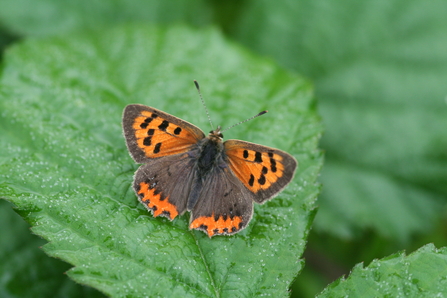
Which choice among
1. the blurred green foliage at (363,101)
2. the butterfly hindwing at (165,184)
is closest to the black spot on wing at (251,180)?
the butterfly hindwing at (165,184)

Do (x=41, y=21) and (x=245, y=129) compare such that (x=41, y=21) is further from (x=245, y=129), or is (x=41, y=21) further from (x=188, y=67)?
(x=245, y=129)

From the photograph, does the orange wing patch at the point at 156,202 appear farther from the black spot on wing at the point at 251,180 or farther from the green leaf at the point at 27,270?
the green leaf at the point at 27,270

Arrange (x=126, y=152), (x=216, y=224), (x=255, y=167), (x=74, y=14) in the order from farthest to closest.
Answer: (x=74, y=14) < (x=126, y=152) < (x=255, y=167) < (x=216, y=224)

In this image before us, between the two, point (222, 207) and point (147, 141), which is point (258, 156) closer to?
point (222, 207)

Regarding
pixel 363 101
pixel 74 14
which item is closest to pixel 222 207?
pixel 363 101

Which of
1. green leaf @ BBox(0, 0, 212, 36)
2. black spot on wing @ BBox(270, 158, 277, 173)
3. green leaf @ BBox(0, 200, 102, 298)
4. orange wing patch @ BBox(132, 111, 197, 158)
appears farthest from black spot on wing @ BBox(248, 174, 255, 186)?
green leaf @ BBox(0, 0, 212, 36)

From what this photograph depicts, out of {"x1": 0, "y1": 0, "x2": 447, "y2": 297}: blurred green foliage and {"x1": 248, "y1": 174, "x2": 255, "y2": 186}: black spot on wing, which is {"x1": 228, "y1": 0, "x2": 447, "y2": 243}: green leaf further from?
{"x1": 248, "y1": 174, "x2": 255, "y2": 186}: black spot on wing
